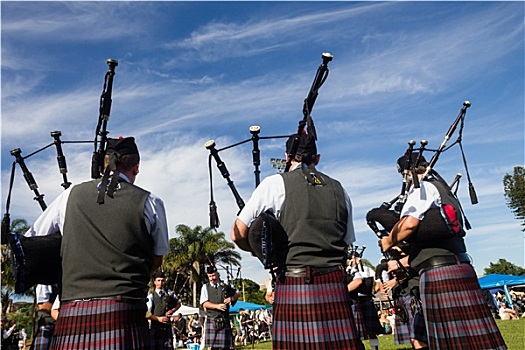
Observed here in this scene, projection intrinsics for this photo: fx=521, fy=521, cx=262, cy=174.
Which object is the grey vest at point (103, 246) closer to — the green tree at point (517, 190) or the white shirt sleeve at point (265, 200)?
the white shirt sleeve at point (265, 200)

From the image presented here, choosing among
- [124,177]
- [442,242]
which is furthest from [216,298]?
[124,177]

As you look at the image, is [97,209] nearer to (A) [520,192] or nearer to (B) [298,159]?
(B) [298,159]

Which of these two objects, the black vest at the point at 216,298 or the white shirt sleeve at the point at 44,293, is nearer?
the white shirt sleeve at the point at 44,293

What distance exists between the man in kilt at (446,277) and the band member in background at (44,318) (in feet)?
11.5

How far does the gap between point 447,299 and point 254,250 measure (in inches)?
54.0

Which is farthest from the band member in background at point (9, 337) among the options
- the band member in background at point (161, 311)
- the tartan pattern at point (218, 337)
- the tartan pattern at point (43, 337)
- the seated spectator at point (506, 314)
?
the seated spectator at point (506, 314)

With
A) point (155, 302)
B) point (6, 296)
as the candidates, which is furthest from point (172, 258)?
point (155, 302)

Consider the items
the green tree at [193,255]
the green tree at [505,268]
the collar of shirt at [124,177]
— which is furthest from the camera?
the green tree at [505,268]

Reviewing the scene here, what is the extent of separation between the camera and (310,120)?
10.3ft

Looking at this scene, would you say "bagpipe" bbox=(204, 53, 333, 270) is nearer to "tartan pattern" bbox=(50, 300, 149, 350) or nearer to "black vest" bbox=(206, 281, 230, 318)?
"tartan pattern" bbox=(50, 300, 149, 350)

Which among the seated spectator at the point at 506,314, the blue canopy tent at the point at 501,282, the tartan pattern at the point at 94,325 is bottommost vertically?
the tartan pattern at the point at 94,325

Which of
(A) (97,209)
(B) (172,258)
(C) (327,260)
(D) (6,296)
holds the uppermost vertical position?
(B) (172,258)

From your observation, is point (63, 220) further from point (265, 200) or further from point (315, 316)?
point (315, 316)

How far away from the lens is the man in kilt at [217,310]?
7.91 meters
